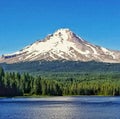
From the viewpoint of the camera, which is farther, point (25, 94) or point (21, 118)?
point (25, 94)

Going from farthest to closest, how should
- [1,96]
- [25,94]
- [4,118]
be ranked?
[25,94] < [1,96] < [4,118]

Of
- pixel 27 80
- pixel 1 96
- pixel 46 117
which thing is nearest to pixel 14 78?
pixel 27 80

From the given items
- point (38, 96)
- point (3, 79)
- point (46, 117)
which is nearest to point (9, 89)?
point (3, 79)

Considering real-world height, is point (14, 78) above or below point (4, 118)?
above

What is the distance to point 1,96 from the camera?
17762 centimetres

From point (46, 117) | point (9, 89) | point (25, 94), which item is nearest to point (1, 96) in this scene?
point (9, 89)

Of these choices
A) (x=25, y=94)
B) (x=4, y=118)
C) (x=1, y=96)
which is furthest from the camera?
(x=25, y=94)

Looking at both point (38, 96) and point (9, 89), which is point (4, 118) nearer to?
point (9, 89)

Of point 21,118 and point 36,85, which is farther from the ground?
point 36,85

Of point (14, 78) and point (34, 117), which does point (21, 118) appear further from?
point (14, 78)

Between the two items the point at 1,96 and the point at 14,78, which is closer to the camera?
the point at 1,96

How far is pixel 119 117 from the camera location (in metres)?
85.0

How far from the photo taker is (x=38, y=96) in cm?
19475

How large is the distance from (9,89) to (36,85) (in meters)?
19.9
